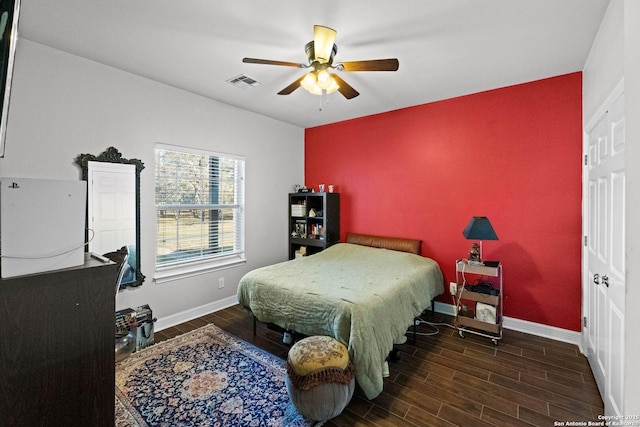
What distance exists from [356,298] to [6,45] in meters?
2.25

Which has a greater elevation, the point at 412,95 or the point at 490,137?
the point at 412,95

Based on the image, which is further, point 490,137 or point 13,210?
point 490,137

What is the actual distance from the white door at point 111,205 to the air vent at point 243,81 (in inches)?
54.4

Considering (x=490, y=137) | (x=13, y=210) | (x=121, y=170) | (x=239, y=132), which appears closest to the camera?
(x=13, y=210)

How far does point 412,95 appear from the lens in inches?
135

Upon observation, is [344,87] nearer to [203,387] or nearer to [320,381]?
[320,381]

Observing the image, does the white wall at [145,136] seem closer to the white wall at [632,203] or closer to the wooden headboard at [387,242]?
the wooden headboard at [387,242]

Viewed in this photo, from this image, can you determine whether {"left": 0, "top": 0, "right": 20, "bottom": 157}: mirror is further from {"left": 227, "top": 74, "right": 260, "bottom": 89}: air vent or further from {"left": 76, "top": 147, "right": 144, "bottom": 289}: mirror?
{"left": 227, "top": 74, "right": 260, "bottom": 89}: air vent

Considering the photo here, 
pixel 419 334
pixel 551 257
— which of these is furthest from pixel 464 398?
pixel 551 257

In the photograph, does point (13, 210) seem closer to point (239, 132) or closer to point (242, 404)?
point (242, 404)

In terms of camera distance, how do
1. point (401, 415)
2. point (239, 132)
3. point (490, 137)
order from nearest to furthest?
point (401, 415), point (490, 137), point (239, 132)

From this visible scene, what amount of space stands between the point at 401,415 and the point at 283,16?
2.85 meters

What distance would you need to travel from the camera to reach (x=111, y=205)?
2.75 m

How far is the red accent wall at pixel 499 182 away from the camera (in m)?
2.85
